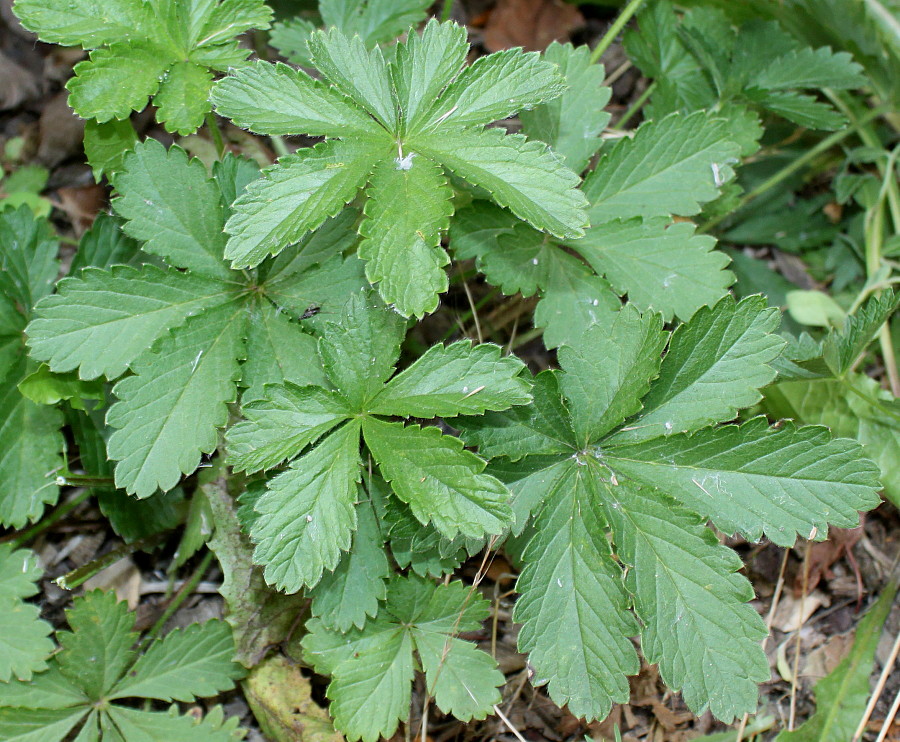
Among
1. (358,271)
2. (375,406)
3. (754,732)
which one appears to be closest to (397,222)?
(358,271)

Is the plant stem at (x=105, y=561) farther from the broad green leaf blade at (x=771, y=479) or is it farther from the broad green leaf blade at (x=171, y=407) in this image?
the broad green leaf blade at (x=771, y=479)

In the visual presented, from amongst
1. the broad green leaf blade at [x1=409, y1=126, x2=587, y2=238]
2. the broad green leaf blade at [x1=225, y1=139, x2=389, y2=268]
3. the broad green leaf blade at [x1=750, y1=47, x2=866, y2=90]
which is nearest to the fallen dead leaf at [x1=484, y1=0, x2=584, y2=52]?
the broad green leaf blade at [x1=750, y1=47, x2=866, y2=90]

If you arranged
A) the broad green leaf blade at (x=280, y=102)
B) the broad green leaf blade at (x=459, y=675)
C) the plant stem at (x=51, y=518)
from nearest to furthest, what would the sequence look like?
the broad green leaf blade at (x=280, y=102)
the broad green leaf blade at (x=459, y=675)
the plant stem at (x=51, y=518)

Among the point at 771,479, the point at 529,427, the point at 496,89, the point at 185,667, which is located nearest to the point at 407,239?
the point at 496,89

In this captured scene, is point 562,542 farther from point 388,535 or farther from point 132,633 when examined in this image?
point 132,633

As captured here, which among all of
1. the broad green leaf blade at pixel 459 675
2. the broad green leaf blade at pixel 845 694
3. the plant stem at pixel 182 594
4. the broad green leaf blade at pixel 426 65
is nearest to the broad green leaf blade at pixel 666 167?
the broad green leaf blade at pixel 426 65
